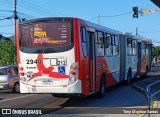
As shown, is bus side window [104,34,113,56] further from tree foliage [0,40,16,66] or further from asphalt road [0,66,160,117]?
tree foliage [0,40,16,66]

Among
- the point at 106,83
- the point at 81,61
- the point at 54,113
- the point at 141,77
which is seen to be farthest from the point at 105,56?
the point at 141,77

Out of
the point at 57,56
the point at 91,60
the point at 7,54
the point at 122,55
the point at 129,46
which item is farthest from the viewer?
the point at 7,54

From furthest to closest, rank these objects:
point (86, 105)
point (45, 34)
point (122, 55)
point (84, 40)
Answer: point (122, 55)
point (86, 105)
point (84, 40)
point (45, 34)

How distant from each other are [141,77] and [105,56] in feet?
44.4

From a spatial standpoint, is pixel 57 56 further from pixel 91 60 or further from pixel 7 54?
pixel 7 54

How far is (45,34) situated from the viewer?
1470cm

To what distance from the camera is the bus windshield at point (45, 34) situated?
14453 millimetres

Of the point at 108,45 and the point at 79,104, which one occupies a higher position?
the point at 108,45

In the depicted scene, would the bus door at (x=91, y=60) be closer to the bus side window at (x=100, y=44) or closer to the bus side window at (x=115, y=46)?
the bus side window at (x=100, y=44)

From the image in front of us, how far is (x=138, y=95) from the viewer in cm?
1839

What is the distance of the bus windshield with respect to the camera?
14.5 m

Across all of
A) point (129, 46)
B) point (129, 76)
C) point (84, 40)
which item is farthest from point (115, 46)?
point (84, 40)

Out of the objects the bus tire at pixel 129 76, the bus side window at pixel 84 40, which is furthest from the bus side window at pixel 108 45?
the bus tire at pixel 129 76

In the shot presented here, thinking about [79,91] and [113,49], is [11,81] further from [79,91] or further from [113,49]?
[79,91]
